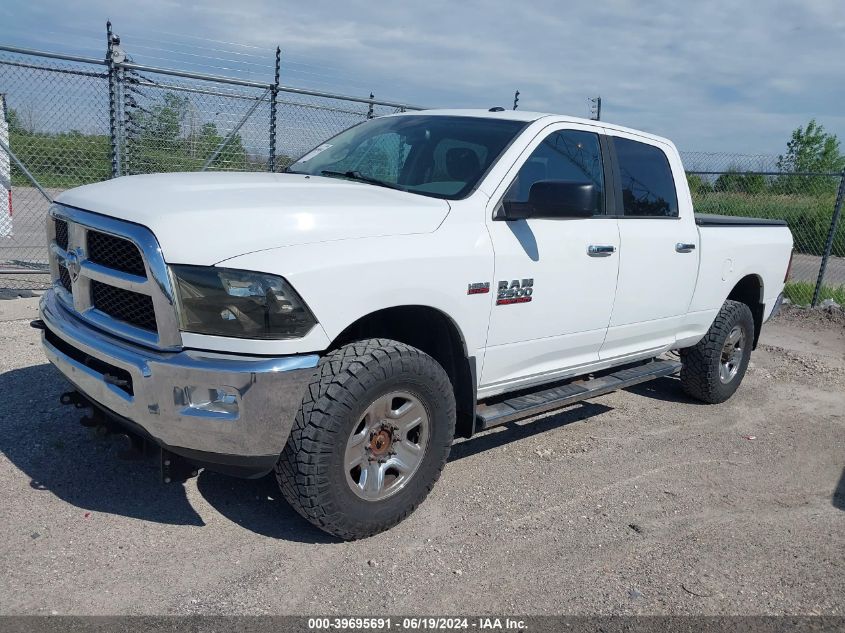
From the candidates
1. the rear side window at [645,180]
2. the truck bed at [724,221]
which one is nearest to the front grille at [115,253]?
the rear side window at [645,180]

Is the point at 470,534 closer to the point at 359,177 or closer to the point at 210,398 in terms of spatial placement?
the point at 210,398

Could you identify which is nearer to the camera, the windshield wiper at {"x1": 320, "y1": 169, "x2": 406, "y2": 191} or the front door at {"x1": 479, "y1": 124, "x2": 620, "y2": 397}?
the front door at {"x1": 479, "y1": 124, "x2": 620, "y2": 397}

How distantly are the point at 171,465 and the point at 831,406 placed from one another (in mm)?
5786

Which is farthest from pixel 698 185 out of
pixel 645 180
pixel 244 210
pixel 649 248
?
pixel 244 210

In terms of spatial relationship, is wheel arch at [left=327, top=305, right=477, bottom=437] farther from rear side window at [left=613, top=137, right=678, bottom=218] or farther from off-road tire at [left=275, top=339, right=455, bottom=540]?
rear side window at [left=613, top=137, right=678, bottom=218]

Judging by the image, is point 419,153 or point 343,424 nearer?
point 343,424

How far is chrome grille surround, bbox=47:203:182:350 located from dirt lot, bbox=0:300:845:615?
38.2 inches

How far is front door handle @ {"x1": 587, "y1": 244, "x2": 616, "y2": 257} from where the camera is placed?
4312mm

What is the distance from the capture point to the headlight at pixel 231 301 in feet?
9.47

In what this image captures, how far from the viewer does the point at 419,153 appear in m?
4.36

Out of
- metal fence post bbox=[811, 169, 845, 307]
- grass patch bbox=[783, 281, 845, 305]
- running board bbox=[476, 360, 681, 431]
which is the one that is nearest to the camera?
running board bbox=[476, 360, 681, 431]

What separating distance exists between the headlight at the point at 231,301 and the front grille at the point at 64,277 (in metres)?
1.15

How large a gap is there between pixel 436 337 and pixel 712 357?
10.2 feet

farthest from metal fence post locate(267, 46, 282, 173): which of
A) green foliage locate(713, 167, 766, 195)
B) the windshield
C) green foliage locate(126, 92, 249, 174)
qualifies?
green foliage locate(713, 167, 766, 195)
